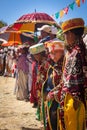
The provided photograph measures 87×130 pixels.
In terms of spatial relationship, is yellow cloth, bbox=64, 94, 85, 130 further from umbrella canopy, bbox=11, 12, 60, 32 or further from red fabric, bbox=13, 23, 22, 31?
red fabric, bbox=13, 23, 22, 31

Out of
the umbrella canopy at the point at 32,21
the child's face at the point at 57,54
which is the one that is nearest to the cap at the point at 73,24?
the child's face at the point at 57,54

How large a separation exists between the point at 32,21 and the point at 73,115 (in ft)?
24.7

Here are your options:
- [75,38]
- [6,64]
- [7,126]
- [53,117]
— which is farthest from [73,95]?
[6,64]

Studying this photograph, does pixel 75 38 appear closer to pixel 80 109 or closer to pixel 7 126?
pixel 80 109

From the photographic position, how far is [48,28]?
8766mm

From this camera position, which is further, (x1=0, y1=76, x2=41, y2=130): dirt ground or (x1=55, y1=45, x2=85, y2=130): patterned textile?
(x1=0, y1=76, x2=41, y2=130): dirt ground

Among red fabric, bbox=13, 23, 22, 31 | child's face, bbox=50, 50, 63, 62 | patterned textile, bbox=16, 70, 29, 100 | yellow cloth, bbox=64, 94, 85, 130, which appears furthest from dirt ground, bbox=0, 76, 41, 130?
yellow cloth, bbox=64, 94, 85, 130

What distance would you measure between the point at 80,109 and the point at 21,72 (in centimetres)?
800

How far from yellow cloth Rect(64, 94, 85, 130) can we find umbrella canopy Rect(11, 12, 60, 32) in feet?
23.5

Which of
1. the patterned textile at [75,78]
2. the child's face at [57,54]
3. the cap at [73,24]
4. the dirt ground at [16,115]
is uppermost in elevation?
the cap at [73,24]

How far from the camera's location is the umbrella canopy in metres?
11.4

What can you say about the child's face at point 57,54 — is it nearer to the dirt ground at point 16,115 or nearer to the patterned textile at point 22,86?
the dirt ground at point 16,115

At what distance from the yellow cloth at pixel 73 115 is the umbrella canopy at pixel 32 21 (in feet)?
23.5

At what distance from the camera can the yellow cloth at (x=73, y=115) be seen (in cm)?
409
